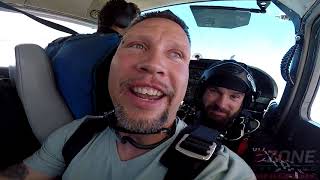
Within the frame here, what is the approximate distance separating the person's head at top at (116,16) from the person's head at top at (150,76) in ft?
2.50

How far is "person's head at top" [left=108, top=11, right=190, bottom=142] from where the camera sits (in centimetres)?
98

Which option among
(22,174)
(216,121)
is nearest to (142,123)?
(22,174)

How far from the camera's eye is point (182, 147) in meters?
0.90

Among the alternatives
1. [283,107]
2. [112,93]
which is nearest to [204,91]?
[283,107]

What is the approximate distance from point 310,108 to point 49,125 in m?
1.62

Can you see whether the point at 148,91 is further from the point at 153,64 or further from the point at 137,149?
the point at 137,149

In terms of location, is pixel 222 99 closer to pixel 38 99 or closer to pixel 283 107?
pixel 283 107

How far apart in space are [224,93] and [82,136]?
1000mm

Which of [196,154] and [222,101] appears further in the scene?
[222,101]

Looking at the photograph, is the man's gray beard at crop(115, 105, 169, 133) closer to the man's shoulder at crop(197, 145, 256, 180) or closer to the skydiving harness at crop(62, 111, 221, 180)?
the skydiving harness at crop(62, 111, 221, 180)

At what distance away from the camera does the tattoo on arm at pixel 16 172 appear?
1.14m

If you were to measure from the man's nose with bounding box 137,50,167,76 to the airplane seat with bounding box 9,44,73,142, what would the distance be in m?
0.47

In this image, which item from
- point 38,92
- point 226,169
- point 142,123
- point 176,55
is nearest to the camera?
point 226,169

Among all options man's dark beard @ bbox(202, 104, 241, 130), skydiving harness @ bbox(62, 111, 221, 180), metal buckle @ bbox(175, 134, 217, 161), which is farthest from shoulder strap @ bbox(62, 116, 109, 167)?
man's dark beard @ bbox(202, 104, 241, 130)
